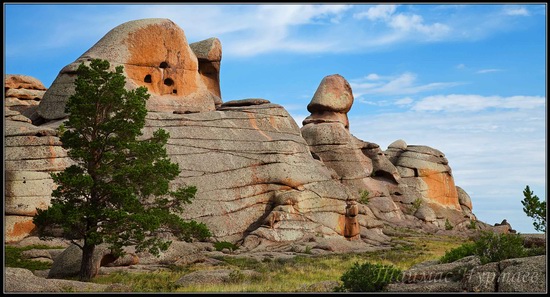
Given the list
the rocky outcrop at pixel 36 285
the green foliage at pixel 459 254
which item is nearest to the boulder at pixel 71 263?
the rocky outcrop at pixel 36 285

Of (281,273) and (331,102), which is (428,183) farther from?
(281,273)

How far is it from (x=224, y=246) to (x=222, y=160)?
9.95 metres

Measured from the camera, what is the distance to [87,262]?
1202 inches

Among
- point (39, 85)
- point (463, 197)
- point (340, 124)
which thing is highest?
point (39, 85)

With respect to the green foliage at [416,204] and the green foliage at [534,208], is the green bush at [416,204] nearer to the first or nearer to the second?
the green foliage at [416,204]

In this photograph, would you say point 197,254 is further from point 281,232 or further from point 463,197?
point 463,197

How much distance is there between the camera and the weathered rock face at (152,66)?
5806cm

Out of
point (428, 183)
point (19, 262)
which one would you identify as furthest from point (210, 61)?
point (19, 262)

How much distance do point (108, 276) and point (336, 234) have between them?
87.6 feet

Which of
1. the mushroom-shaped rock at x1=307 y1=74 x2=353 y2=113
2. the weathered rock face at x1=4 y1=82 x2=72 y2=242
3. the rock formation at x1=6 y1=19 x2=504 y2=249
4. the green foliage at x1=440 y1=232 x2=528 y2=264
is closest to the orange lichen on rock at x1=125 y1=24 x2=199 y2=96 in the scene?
the rock formation at x1=6 y1=19 x2=504 y2=249

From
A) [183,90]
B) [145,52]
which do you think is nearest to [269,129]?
[183,90]

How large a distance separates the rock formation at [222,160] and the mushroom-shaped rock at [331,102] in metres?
6.13

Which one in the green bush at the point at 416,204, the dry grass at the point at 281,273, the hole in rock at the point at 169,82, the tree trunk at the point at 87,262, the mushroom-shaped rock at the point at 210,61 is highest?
the mushroom-shaped rock at the point at 210,61

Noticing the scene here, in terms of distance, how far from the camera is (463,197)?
9156 centimetres
